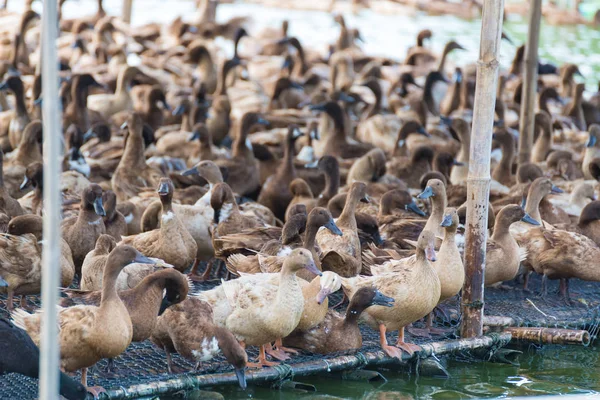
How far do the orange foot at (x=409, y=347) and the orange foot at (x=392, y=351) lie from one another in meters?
0.08

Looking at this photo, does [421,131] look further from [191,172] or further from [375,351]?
[375,351]

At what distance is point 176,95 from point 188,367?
35.9 feet

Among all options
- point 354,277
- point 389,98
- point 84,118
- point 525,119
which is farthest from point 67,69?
point 354,277

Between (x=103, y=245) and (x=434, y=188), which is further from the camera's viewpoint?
(x=434, y=188)

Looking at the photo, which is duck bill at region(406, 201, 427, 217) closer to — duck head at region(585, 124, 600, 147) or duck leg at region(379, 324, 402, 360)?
duck leg at region(379, 324, 402, 360)

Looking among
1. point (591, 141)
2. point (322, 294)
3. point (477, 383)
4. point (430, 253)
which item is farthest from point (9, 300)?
point (591, 141)

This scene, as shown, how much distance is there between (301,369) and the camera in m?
7.16

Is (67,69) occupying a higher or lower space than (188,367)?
higher

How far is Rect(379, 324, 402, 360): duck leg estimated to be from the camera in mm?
7496

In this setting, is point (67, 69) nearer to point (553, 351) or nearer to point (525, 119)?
point (525, 119)

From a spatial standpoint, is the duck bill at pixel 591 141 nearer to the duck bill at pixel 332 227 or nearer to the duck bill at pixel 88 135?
the duck bill at pixel 332 227

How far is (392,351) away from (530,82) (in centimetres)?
646

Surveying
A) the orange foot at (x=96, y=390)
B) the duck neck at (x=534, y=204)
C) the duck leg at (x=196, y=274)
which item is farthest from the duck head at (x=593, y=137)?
the orange foot at (x=96, y=390)

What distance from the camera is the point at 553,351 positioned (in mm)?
8555
